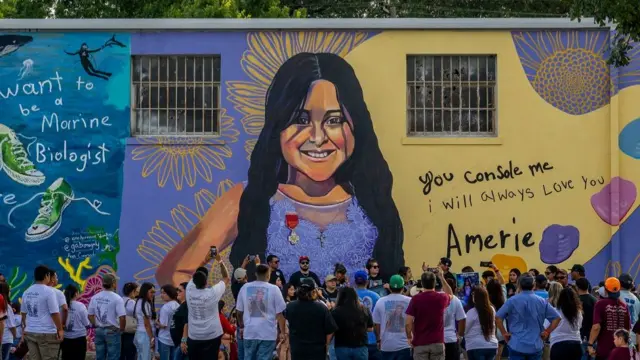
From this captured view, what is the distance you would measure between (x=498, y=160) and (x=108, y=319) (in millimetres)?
7984

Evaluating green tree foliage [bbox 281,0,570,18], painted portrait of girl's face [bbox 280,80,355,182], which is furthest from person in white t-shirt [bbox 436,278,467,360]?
green tree foliage [bbox 281,0,570,18]

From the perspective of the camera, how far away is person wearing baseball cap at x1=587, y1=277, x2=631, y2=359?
15.5 meters

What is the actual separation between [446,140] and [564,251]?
2.87 meters

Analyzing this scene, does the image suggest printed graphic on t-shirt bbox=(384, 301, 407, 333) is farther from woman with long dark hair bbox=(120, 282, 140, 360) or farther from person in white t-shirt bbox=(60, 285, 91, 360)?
person in white t-shirt bbox=(60, 285, 91, 360)

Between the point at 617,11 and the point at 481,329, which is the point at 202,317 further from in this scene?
the point at 617,11

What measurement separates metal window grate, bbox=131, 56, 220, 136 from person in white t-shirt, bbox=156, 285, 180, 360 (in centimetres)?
528

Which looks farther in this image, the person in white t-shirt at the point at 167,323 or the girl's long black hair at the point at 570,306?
the person in white t-shirt at the point at 167,323

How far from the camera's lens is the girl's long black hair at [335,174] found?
21812 millimetres

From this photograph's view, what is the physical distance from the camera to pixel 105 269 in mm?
21703

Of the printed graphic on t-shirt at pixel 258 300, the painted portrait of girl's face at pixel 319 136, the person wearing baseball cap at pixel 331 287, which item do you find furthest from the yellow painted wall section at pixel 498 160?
the printed graphic on t-shirt at pixel 258 300

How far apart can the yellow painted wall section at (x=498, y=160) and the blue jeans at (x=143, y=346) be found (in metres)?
5.88

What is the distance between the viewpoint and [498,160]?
22047 millimetres

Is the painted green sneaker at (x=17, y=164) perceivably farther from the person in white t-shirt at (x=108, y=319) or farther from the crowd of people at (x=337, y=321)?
the person in white t-shirt at (x=108, y=319)

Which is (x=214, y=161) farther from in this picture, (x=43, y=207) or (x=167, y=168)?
(x=43, y=207)
